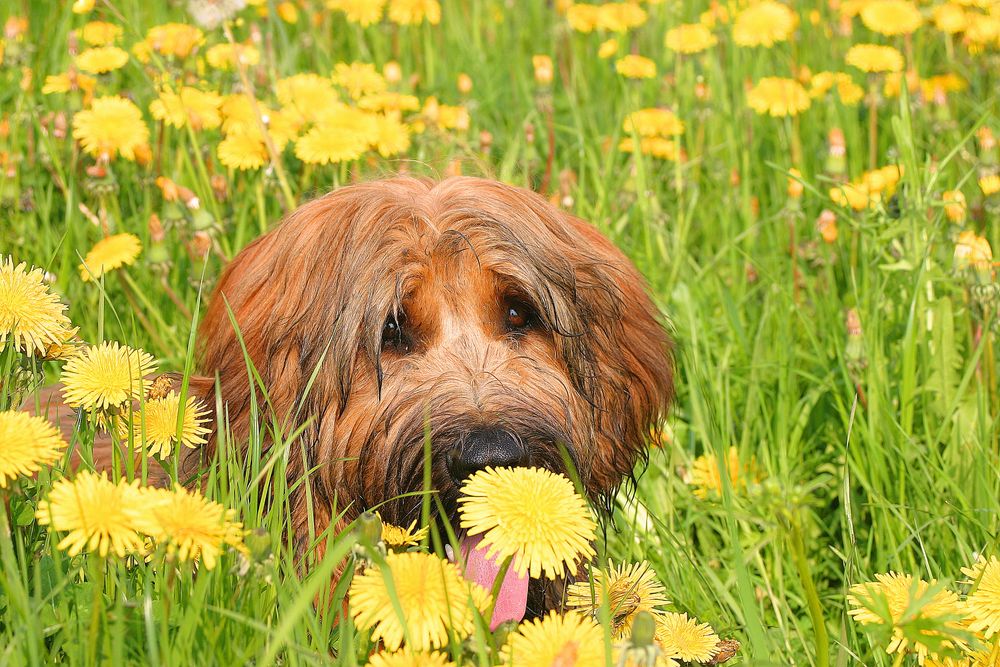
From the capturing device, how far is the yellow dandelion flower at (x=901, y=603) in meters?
1.75

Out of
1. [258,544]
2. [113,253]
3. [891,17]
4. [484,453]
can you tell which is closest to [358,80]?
[113,253]

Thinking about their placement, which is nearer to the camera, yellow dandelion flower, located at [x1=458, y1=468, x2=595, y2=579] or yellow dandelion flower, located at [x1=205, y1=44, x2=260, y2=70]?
yellow dandelion flower, located at [x1=458, y1=468, x2=595, y2=579]

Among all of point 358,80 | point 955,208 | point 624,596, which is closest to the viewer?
point 624,596

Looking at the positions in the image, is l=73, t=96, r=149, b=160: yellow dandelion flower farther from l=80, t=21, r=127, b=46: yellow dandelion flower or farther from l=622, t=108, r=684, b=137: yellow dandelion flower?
l=622, t=108, r=684, b=137: yellow dandelion flower

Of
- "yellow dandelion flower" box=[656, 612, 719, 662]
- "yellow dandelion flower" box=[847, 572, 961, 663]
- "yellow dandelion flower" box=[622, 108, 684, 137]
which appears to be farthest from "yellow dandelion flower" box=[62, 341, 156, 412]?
"yellow dandelion flower" box=[622, 108, 684, 137]

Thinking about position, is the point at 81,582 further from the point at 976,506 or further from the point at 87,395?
the point at 976,506

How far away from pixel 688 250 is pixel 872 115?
0.95 meters

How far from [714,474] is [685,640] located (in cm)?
185

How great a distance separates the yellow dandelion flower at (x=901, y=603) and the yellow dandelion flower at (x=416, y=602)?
0.57m

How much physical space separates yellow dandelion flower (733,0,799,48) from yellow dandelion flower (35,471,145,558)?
174 inches

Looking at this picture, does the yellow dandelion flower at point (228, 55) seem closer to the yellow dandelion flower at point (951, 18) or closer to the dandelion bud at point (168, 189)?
the dandelion bud at point (168, 189)

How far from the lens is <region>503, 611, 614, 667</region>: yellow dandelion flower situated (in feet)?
5.33

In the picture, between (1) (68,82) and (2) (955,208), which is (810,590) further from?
(1) (68,82)

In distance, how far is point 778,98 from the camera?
5.26 metres
